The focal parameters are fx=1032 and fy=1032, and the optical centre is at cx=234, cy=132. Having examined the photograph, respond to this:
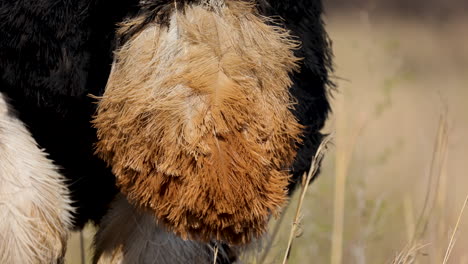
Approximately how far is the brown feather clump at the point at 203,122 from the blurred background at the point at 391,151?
2.20ft

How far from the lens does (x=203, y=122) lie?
99.1 inches

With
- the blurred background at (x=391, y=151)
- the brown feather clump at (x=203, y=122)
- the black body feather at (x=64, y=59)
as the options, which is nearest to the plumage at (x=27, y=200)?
the black body feather at (x=64, y=59)

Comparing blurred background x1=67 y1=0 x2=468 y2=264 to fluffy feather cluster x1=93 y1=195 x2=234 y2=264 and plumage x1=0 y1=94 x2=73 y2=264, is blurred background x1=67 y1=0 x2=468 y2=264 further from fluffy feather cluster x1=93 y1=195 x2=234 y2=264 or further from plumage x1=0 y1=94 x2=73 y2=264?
plumage x1=0 y1=94 x2=73 y2=264

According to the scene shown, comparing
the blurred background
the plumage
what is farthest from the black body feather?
the blurred background

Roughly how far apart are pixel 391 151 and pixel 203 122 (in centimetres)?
312

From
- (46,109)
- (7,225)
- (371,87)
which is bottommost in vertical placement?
(371,87)

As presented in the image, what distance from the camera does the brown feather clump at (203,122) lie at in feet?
8.34

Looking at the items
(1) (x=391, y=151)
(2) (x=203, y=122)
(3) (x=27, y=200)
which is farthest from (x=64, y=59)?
(1) (x=391, y=151)

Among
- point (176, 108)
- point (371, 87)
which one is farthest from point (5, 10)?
point (371, 87)

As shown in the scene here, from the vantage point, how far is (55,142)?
3102 millimetres

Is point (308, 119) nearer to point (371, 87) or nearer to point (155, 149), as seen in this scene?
point (155, 149)

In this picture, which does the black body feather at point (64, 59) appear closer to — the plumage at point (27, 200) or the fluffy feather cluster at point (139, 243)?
the plumage at point (27, 200)

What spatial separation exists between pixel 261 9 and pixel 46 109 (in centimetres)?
68

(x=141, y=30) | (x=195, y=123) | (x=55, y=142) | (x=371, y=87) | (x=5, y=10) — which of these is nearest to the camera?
(x=195, y=123)
